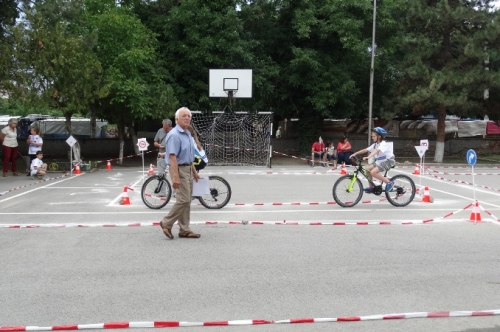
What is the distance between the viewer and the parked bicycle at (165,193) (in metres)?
13.0

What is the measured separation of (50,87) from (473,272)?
64.9 feet

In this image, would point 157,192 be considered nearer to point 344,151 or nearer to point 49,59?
point 49,59

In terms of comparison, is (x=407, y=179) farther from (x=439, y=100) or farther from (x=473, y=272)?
(x=439, y=100)

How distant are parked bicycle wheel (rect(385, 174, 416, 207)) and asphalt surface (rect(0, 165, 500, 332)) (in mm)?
296

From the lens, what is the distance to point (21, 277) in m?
7.21

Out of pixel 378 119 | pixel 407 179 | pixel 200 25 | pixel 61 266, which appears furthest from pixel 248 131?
pixel 61 266

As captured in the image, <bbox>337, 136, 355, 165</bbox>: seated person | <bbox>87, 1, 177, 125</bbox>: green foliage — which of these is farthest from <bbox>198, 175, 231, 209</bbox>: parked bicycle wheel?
<bbox>337, 136, 355, 165</bbox>: seated person

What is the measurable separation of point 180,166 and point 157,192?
3.91 metres

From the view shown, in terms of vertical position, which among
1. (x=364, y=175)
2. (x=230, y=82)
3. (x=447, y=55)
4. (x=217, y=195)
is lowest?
(x=217, y=195)

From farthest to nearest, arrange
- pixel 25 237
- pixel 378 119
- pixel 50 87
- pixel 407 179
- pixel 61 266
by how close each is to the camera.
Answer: pixel 378 119 < pixel 50 87 < pixel 407 179 < pixel 25 237 < pixel 61 266

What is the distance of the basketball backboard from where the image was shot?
29.6 metres

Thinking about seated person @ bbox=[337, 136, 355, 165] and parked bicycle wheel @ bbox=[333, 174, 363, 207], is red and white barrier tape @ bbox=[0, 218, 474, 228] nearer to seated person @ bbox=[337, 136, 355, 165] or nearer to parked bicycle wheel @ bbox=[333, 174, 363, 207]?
parked bicycle wheel @ bbox=[333, 174, 363, 207]

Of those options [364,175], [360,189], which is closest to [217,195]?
[360,189]

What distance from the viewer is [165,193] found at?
43.1ft
